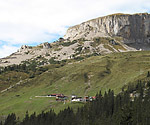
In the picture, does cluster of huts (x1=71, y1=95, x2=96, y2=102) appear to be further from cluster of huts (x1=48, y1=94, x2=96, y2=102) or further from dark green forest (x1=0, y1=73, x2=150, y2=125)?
dark green forest (x1=0, y1=73, x2=150, y2=125)

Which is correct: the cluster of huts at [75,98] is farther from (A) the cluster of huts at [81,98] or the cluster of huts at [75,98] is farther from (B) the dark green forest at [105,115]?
(B) the dark green forest at [105,115]

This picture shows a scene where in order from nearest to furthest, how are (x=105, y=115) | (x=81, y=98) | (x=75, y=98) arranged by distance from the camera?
(x=105, y=115) → (x=75, y=98) → (x=81, y=98)

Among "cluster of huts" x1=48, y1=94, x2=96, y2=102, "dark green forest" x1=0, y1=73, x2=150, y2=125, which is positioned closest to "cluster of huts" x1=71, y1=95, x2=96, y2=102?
"cluster of huts" x1=48, y1=94, x2=96, y2=102

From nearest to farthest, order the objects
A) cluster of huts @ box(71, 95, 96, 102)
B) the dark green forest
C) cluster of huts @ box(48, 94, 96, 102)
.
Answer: the dark green forest < cluster of huts @ box(71, 95, 96, 102) < cluster of huts @ box(48, 94, 96, 102)

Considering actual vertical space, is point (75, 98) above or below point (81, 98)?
above

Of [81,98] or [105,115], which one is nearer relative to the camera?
[105,115]

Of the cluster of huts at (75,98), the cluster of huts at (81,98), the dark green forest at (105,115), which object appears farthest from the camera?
the cluster of huts at (75,98)

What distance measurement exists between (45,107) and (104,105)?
2013 inches

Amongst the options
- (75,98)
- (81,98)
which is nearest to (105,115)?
(75,98)

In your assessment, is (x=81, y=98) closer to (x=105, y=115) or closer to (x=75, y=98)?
(x=75, y=98)

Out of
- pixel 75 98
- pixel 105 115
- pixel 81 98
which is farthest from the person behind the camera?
pixel 81 98

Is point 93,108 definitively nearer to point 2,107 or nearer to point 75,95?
point 75,95

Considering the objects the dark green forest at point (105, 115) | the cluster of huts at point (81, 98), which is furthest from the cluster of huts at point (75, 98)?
the dark green forest at point (105, 115)

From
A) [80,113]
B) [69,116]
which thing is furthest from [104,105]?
[69,116]
